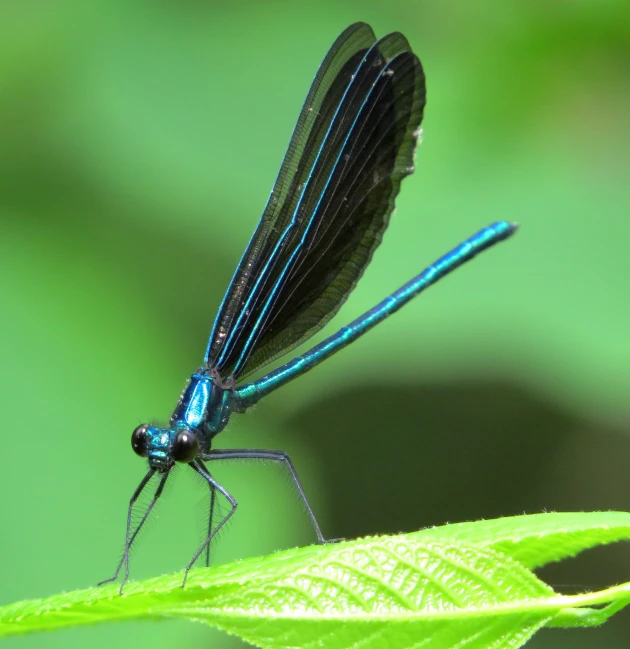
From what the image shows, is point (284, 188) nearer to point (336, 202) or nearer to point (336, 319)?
point (336, 202)


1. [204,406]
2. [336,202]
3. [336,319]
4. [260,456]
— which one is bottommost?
[260,456]

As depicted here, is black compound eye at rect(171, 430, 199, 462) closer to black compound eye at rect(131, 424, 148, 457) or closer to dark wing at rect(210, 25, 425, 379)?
black compound eye at rect(131, 424, 148, 457)

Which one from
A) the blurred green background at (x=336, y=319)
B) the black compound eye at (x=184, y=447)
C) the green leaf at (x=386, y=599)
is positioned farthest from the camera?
the blurred green background at (x=336, y=319)

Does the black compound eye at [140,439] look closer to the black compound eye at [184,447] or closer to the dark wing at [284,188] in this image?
the black compound eye at [184,447]

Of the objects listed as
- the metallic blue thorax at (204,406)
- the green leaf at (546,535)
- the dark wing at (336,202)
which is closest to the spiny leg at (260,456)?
the metallic blue thorax at (204,406)

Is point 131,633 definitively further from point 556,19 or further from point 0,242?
point 556,19

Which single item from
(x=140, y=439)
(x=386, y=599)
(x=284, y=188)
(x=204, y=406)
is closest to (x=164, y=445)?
(x=140, y=439)
